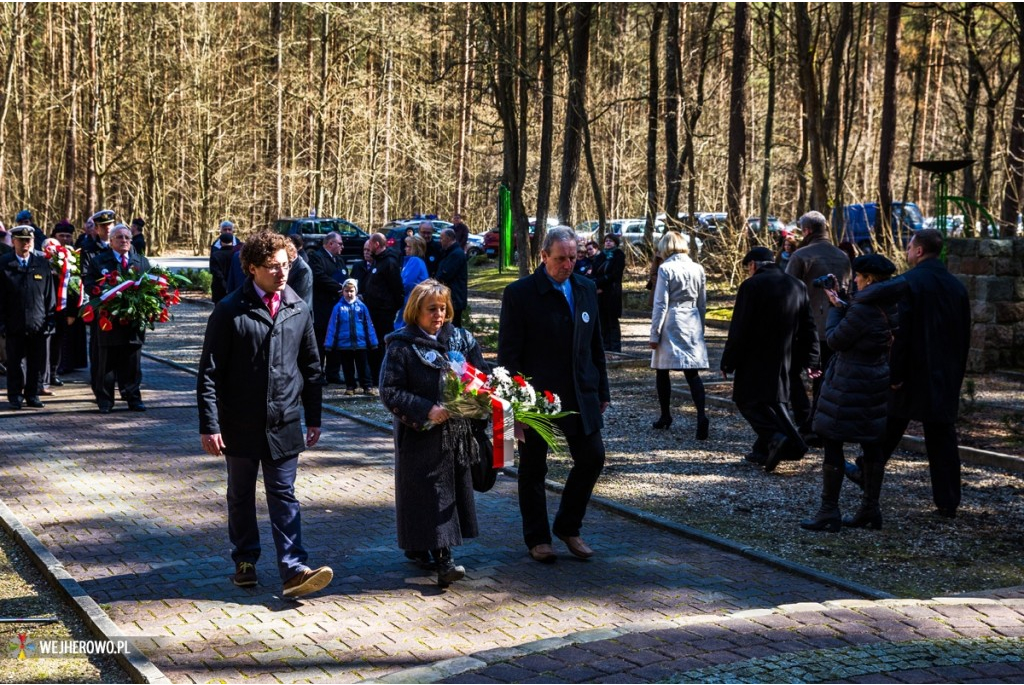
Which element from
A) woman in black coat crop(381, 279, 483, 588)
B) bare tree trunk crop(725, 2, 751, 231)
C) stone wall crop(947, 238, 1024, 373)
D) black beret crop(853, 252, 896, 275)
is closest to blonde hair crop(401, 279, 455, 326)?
woman in black coat crop(381, 279, 483, 588)

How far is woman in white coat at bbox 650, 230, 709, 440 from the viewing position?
1169 cm

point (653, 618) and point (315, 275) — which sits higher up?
point (315, 275)

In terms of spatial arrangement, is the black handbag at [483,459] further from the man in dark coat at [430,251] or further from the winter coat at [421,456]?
the man in dark coat at [430,251]

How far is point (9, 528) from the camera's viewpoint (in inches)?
320

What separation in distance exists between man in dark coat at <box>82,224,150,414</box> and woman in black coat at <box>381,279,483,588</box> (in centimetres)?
746

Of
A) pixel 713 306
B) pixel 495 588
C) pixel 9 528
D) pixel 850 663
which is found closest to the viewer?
pixel 850 663

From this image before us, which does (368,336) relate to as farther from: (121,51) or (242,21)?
(242,21)

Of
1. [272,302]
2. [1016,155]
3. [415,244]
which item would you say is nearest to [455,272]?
[415,244]

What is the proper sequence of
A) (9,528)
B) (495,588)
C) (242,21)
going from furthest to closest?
(242,21), (9,528), (495,588)

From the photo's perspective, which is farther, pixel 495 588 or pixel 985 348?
pixel 985 348

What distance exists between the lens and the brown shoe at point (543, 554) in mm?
7402

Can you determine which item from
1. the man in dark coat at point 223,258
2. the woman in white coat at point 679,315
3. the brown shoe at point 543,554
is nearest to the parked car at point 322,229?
the man in dark coat at point 223,258

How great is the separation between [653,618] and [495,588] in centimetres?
102

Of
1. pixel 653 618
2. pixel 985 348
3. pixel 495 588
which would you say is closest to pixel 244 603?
pixel 495 588
